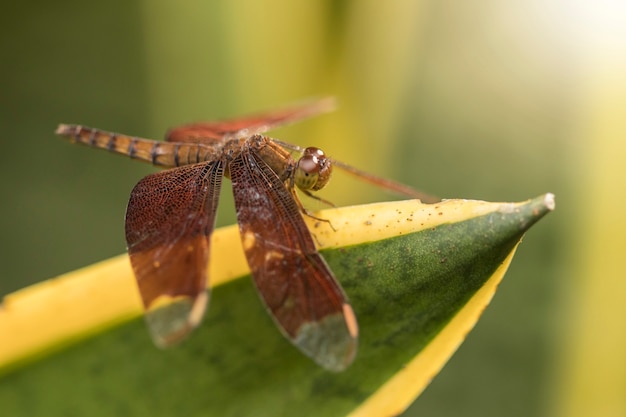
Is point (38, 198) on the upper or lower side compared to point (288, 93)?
lower

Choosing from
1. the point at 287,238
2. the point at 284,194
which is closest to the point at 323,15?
the point at 284,194

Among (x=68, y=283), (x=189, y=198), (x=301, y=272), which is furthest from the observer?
(x=189, y=198)

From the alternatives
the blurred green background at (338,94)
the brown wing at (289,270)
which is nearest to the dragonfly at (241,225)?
the brown wing at (289,270)

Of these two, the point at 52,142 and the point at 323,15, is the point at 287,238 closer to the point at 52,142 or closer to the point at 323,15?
the point at 323,15

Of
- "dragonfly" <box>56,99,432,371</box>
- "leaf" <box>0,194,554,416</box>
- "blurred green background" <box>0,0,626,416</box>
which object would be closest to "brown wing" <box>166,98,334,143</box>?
"dragonfly" <box>56,99,432,371</box>

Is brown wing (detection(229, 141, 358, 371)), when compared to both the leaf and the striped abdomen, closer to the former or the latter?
the leaf

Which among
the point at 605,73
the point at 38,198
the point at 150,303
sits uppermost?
the point at 605,73

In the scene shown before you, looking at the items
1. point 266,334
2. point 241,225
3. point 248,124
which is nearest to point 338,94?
point 248,124
